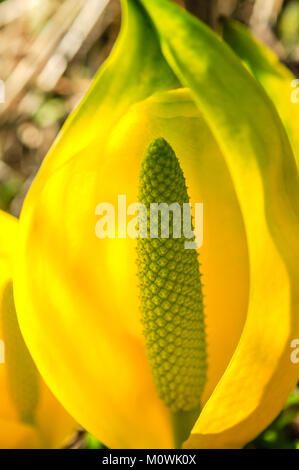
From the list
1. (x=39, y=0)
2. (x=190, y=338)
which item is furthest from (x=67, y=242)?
(x=39, y=0)

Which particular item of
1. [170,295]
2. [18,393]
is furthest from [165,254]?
[18,393]

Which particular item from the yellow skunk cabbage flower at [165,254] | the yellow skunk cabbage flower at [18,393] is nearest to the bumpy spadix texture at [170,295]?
the yellow skunk cabbage flower at [165,254]

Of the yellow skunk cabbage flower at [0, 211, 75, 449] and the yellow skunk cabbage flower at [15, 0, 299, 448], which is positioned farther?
the yellow skunk cabbage flower at [0, 211, 75, 449]

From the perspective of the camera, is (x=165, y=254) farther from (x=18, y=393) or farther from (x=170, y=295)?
(x=18, y=393)

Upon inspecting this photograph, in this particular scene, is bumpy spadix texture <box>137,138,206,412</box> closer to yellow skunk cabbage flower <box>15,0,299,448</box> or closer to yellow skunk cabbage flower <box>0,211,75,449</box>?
yellow skunk cabbage flower <box>15,0,299,448</box>

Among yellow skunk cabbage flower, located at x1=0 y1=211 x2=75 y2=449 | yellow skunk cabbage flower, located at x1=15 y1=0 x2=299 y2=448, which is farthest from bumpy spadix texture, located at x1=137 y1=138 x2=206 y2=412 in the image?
yellow skunk cabbage flower, located at x1=0 y1=211 x2=75 y2=449
